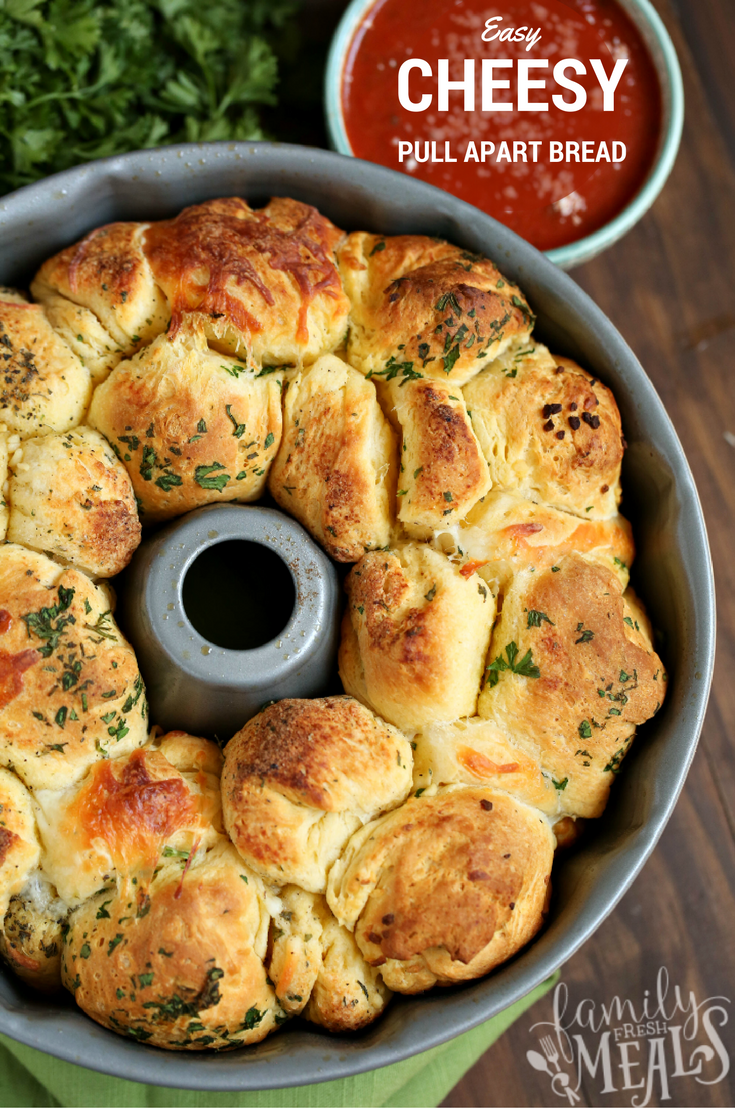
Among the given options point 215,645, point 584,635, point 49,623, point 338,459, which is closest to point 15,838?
point 49,623

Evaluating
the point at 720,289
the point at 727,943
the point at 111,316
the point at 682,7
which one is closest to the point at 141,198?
the point at 111,316

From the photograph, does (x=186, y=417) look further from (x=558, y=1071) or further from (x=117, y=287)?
(x=558, y=1071)

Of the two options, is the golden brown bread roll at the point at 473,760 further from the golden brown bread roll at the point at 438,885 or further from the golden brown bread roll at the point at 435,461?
the golden brown bread roll at the point at 435,461

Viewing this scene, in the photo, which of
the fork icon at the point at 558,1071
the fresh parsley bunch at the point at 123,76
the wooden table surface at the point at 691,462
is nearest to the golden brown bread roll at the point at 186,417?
the fresh parsley bunch at the point at 123,76

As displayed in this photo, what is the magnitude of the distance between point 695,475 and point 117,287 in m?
2.30

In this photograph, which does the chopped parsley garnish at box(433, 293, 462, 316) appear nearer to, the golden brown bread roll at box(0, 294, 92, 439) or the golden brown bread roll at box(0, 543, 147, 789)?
the golden brown bread roll at box(0, 294, 92, 439)

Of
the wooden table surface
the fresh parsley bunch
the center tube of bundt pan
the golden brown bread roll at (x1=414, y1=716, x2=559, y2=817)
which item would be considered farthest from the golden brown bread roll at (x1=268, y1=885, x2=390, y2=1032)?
the fresh parsley bunch

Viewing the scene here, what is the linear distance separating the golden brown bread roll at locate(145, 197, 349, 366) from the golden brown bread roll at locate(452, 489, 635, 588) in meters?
0.57

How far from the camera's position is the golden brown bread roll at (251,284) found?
7.23 feet

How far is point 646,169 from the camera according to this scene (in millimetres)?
3234

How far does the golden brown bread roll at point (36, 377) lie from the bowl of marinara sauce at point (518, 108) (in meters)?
1.37

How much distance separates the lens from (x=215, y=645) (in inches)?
89.0

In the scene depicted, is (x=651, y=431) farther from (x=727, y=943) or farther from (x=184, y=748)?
(x=727, y=943)

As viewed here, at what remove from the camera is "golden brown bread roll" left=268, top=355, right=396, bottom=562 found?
218cm
